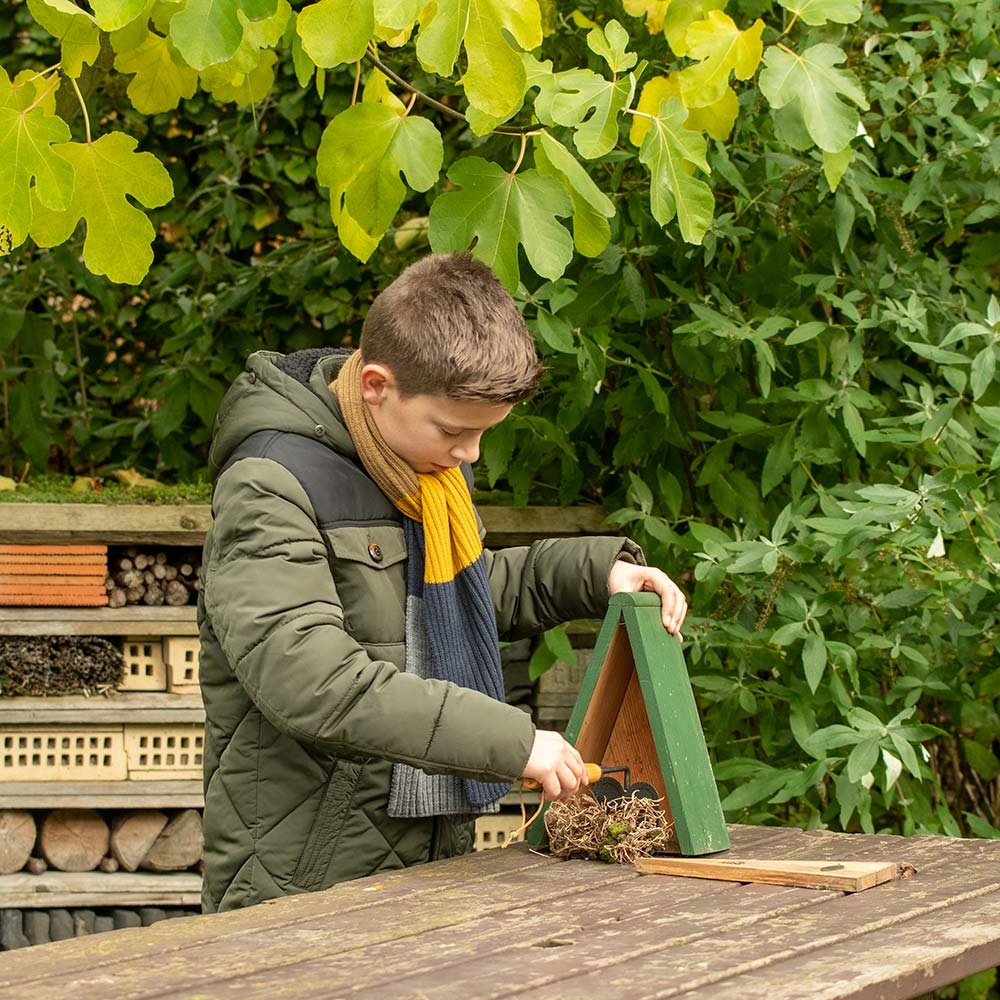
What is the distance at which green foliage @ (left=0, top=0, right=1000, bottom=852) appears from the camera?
260 centimetres

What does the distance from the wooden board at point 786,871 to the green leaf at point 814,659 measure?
2.76 ft

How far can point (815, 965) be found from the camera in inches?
64.1

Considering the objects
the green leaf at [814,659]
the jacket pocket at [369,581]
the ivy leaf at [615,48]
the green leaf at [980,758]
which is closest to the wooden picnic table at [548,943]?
the jacket pocket at [369,581]

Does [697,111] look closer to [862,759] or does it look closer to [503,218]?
[503,218]

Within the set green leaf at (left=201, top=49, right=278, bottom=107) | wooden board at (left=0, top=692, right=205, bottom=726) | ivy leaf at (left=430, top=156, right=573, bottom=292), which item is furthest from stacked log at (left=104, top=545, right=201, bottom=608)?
ivy leaf at (left=430, top=156, right=573, bottom=292)

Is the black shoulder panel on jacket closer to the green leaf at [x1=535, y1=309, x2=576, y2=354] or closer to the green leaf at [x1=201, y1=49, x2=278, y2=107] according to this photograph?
the green leaf at [x1=201, y1=49, x2=278, y2=107]

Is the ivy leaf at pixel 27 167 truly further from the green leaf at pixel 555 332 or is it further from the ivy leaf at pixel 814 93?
the green leaf at pixel 555 332

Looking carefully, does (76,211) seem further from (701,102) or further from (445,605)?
(701,102)

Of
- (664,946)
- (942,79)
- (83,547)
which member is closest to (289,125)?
(83,547)

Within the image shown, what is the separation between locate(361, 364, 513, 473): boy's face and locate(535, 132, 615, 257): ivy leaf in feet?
1.59

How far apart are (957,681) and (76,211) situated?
2.08 meters

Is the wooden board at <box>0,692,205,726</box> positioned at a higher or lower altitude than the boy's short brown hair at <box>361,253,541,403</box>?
lower

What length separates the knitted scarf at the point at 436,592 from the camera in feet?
7.60

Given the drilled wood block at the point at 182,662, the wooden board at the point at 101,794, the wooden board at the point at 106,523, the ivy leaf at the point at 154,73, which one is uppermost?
the ivy leaf at the point at 154,73
